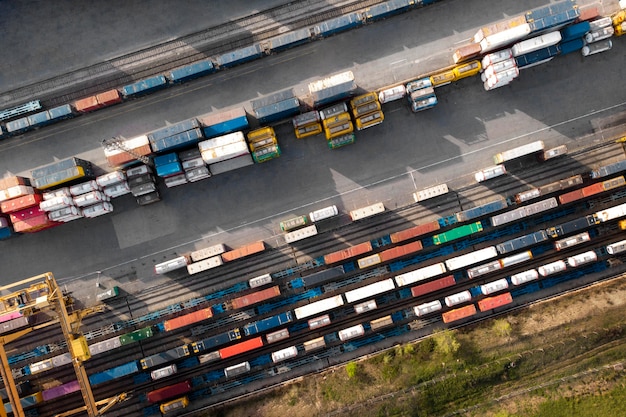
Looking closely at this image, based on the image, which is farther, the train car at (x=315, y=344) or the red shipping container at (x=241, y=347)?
the train car at (x=315, y=344)

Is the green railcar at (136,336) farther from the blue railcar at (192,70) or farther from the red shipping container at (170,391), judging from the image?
the blue railcar at (192,70)

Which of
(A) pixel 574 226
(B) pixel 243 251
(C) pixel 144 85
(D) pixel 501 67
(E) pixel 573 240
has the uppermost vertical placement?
(C) pixel 144 85

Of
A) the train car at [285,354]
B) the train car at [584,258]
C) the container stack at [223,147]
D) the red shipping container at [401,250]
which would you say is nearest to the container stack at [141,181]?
the container stack at [223,147]

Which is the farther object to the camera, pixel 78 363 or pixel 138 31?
pixel 138 31

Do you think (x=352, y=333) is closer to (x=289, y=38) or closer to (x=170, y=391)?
(x=170, y=391)

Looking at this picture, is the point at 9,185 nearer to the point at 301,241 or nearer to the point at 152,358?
the point at 152,358

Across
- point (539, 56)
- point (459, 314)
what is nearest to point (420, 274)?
point (459, 314)

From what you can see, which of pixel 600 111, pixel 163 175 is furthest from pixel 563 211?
pixel 163 175
